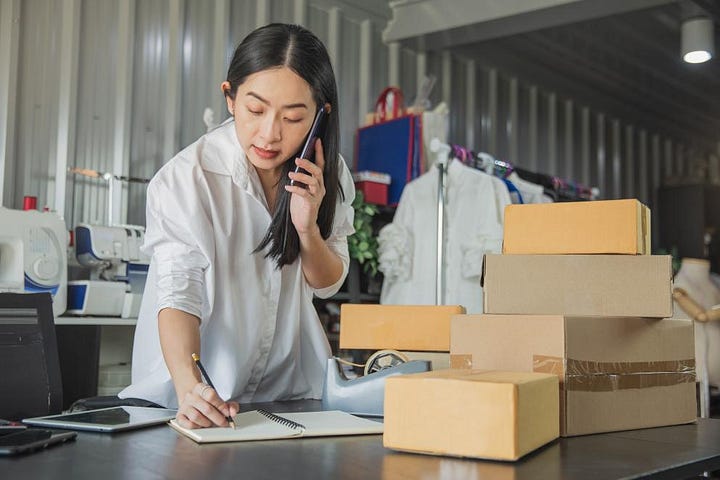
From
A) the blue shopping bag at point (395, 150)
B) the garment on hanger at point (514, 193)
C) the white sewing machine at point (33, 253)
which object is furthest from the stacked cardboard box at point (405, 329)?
the blue shopping bag at point (395, 150)

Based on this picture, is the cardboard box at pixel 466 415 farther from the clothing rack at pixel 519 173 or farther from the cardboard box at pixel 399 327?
the clothing rack at pixel 519 173

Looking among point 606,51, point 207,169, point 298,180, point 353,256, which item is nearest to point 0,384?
A: point 207,169

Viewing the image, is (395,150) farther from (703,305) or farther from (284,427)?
(284,427)

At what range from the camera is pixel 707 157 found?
9320 millimetres

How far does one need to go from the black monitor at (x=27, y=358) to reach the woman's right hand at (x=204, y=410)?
0.50 metres

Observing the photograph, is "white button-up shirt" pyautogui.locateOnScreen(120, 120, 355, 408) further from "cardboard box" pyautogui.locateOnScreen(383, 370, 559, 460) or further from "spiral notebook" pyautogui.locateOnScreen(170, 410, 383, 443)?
"cardboard box" pyautogui.locateOnScreen(383, 370, 559, 460)

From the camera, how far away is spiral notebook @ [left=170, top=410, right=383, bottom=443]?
1.02m

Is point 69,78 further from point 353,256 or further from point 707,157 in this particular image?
point 707,157

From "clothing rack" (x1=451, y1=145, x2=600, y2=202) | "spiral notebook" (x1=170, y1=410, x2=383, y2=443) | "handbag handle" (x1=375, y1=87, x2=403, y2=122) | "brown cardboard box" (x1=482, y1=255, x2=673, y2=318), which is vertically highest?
"handbag handle" (x1=375, y1=87, x2=403, y2=122)

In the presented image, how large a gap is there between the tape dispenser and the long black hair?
35 centimetres

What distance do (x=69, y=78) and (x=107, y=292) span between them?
1127mm

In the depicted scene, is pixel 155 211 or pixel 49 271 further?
pixel 49 271

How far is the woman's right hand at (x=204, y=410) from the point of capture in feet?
3.54

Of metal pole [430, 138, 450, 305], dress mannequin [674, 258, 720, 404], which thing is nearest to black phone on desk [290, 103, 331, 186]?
metal pole [430, 138, 450, 305]
